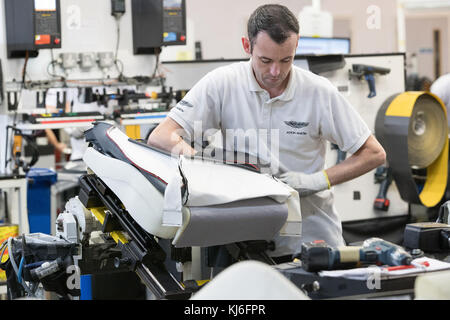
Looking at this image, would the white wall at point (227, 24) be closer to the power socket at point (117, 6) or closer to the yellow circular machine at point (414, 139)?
the power socket at point (117, 6)

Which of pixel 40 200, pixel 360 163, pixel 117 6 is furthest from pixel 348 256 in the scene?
pixel 117 6

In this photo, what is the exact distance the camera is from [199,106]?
2.39 meters

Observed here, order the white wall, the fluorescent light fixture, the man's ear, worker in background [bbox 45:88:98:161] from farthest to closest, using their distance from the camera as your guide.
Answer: the white wall → the fluorescent light fixture → worker in background [bbox 45:88:98:161] → the man's ear

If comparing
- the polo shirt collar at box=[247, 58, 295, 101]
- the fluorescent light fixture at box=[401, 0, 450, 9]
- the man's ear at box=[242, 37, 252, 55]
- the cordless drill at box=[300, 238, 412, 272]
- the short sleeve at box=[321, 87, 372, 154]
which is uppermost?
the fluorescent light fixture at box=[401, 0, 450, 9]

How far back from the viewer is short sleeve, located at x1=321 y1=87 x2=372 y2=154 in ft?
7.74

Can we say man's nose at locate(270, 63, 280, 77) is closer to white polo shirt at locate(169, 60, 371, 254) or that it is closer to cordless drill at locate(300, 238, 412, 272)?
white polo shirt at locate(169, 60, 371, 254)

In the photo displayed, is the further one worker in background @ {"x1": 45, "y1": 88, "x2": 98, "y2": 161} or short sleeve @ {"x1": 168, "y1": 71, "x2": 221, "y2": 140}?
worker in background @ {"x1": 45, "y1": 88, "x2": 98, "y2": 161}

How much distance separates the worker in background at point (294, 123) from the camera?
2.35m

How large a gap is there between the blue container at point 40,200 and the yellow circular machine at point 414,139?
2.44 metres

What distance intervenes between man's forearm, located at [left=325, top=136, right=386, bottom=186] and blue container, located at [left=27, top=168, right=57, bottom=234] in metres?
2.98

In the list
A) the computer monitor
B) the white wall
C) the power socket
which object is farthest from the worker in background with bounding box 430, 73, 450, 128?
Result: the white wall

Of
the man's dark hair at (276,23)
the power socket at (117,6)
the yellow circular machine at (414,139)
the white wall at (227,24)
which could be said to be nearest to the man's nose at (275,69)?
the man's dark hair at (276,23)

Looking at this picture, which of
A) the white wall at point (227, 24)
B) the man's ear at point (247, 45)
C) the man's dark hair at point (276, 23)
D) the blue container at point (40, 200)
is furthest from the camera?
the white wall at point (227, 24)

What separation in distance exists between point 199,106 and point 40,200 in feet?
9.18
